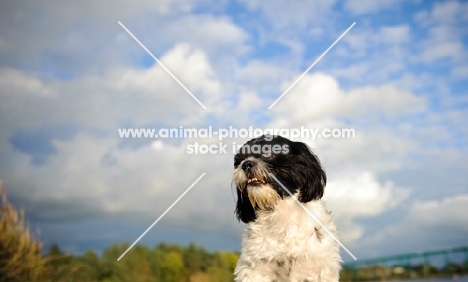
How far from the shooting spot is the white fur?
8.02 meters

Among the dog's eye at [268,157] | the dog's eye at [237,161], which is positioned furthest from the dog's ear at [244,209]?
the dog's eye at [268,157]

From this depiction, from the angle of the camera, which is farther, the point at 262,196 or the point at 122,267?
the point at 122,267

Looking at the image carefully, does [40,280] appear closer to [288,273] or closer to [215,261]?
[215,261]

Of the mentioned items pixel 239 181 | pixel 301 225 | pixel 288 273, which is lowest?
pixel 288 273

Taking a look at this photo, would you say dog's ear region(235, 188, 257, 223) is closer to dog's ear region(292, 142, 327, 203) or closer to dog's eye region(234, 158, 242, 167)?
dog's eye region(234, 158, 242, 167)

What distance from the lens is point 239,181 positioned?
8266 mm

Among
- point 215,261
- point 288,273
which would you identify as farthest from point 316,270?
point 215,261

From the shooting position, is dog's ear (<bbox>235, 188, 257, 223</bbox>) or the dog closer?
the dog

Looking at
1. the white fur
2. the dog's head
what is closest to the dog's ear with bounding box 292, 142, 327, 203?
the dog's head

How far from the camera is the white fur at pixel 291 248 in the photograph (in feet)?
26.3

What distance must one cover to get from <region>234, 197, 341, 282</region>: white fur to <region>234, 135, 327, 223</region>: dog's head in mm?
193

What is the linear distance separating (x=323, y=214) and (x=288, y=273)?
1.02 meters

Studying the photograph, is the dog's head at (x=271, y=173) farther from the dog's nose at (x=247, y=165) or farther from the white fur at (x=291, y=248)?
the white fur at (x=291, y=248)

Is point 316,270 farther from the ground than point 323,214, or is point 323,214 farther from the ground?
point 323,214
